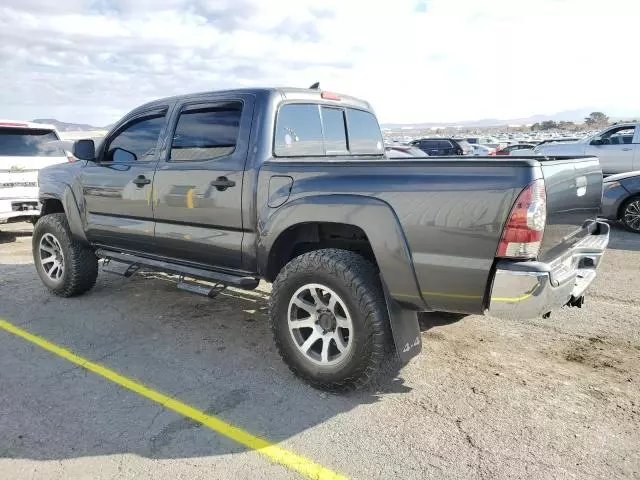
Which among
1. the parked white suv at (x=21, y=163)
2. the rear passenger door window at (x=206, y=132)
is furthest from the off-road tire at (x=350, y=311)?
the parked white suv at (x=21, y=163)

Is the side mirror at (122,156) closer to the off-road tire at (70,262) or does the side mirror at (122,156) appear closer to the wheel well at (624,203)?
the off-road tire at (70,262)

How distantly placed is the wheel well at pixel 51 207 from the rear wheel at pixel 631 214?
856cm

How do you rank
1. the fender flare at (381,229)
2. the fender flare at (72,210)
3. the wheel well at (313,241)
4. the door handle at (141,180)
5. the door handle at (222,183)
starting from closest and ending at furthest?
1. the fender flare at (381,229)
2. the wheel well at (313,241)
3. the door handle at (222,183)
4. the door handle at (141,180)
5. the fender flare at (72,210)

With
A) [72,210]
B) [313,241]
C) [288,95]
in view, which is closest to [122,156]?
[72,210]

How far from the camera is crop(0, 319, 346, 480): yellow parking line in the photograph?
274 cm

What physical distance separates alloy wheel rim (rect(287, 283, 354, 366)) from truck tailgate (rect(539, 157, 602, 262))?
1266mm

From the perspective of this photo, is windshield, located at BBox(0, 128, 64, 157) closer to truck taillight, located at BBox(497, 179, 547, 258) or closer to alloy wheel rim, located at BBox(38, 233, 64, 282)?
alloy wheel rim, located at BBox(38, 233, 64, 282)

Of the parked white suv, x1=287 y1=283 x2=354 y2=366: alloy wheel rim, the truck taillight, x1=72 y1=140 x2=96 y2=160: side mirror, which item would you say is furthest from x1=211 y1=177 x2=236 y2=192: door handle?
the parked white suv

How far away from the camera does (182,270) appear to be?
4.43 meters

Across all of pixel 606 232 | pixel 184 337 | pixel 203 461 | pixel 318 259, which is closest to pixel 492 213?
pixel 318 259

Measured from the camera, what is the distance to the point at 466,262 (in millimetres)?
2918

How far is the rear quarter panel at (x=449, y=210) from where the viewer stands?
2.79 meters

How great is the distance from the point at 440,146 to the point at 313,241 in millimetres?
18805

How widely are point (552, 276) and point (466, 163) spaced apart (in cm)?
76
